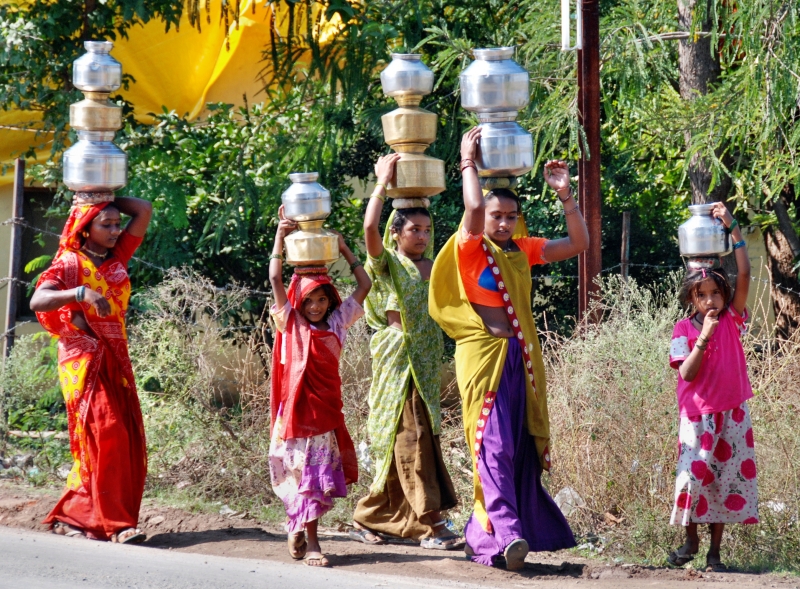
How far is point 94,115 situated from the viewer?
20.1 feet

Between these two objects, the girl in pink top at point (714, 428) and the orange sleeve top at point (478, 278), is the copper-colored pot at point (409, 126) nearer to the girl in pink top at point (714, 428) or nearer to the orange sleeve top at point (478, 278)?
the orange sleeve top at point (478, 278)

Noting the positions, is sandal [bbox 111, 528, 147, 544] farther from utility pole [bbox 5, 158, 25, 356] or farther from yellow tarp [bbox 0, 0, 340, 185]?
yellow tarp [bbox 0, 0, 340, 185]

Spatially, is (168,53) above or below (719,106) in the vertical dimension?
above

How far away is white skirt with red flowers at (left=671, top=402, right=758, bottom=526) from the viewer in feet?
17.1

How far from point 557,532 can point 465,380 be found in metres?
0.84

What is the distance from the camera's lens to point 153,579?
16.3 ft

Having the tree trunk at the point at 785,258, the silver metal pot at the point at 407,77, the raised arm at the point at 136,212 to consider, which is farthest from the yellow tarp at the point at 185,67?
the tree trunk at the point at 785,258

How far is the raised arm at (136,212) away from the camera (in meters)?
6.13

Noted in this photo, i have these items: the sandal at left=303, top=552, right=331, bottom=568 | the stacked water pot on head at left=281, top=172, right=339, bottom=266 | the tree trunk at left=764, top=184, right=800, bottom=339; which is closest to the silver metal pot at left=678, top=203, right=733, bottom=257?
the stacked water pot on head at left=281, top=172, right=339, bottom=266

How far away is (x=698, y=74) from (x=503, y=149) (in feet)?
14.9

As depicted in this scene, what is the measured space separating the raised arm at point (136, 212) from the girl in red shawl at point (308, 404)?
36.5 inches

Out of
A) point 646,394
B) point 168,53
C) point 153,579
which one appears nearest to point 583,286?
point 646,394

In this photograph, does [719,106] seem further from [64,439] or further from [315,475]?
[64,439]

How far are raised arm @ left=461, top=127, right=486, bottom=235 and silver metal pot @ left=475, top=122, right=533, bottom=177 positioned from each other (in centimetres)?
7
